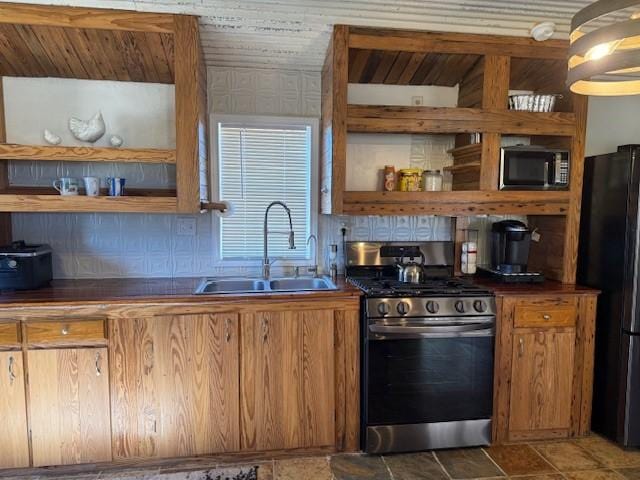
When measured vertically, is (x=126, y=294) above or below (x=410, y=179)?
below

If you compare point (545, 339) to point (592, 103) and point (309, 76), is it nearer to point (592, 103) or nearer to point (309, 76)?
point (592, 103)

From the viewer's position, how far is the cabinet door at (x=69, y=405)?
2041 mm

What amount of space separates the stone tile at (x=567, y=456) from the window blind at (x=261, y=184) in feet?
6.29

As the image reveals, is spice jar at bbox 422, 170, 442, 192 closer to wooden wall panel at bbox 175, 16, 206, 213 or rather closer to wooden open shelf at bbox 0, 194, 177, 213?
wooden wall panel at bbox 175, 16, 206, 213

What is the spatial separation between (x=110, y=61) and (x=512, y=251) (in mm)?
2875

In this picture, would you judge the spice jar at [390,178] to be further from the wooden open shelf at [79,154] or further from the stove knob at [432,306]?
the wooden open shelf at [79,154]

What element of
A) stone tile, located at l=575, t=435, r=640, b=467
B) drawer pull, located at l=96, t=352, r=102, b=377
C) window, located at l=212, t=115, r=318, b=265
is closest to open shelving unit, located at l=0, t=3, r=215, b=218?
window, located at l=212, t=115, r=318, b=265

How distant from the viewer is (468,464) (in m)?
2.20

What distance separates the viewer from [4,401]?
203 centimetres

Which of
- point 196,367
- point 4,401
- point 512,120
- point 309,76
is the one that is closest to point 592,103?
point 512,120

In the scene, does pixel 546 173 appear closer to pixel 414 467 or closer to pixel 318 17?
pixel 318 17

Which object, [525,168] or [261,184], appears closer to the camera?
[525,168]

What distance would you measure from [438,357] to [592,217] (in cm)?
140

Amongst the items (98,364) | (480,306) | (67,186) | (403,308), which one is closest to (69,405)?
(98,364)
